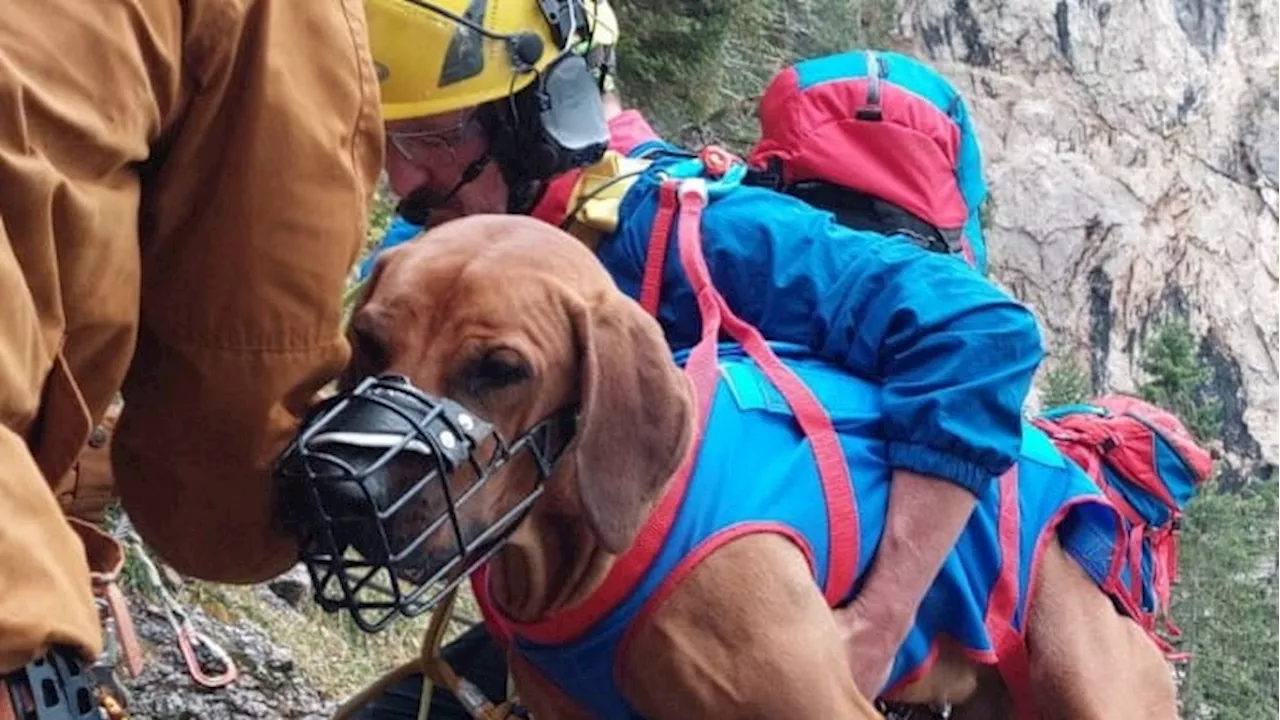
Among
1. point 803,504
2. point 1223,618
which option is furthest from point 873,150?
point 1223,618

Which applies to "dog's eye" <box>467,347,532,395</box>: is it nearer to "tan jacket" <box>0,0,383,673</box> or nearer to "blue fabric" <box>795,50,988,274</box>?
"tan jacket" <box>0,0,383,673</box>

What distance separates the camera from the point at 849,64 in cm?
437

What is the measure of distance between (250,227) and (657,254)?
166 cm

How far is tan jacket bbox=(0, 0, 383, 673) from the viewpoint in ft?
5.49

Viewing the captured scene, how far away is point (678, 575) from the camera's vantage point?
10.1 feet

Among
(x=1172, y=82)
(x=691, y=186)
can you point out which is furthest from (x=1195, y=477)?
(x=1172, y=82)

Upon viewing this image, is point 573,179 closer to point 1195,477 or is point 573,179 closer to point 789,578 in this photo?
point 789,578

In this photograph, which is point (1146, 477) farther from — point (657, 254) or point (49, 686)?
point (49, 686)

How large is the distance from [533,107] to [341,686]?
104 inches

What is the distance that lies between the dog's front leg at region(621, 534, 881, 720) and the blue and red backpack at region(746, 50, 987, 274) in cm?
126

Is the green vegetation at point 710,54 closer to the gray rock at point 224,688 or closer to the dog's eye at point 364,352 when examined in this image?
the gray rock at point 224,688

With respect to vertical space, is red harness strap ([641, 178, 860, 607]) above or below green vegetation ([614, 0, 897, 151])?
above

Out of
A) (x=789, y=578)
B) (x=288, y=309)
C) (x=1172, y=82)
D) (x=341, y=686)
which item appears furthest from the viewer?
(x=1172, y=82)

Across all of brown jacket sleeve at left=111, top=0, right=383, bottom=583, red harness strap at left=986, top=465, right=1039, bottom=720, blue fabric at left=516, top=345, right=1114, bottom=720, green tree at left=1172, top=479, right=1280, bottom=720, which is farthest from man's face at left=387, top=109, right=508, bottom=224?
green tree at left=1172, top=479, right=1280, bottom=720
